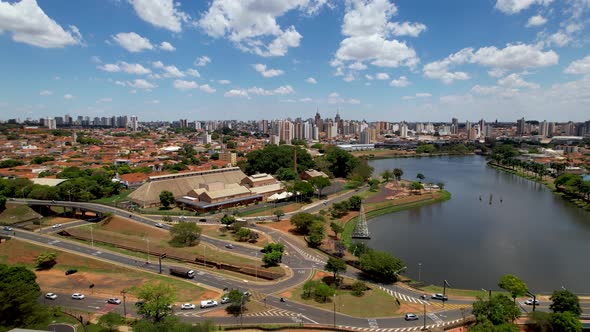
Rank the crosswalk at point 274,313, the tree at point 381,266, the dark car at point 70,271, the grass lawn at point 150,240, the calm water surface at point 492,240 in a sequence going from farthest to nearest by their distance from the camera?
the grass lawn at point 150,240 → the calm water surface at point 492,240 → the dark car at point 70,271 → the tree at point 381,266 → the crosswalk at point 274,313

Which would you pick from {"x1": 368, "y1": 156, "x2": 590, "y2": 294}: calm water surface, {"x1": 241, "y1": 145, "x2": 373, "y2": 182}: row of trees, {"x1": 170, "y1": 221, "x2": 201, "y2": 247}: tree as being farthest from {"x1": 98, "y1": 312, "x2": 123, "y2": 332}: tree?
{"x1": 241, "y1": 145, "x2": 373, "y2": 182}: row of trees

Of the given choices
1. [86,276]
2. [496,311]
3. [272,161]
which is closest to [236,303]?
[86,276]

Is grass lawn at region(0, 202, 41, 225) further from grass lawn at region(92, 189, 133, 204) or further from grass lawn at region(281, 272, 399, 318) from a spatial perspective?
grass lawn at region(281, 272, 399, 318)

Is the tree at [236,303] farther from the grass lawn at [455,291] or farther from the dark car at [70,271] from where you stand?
the dark car at [70,271]

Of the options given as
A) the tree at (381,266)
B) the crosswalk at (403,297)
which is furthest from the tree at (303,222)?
the crosswalk at (403,297)

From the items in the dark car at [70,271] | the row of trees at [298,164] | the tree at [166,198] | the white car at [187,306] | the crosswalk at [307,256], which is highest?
the row of trees at [298,164]
